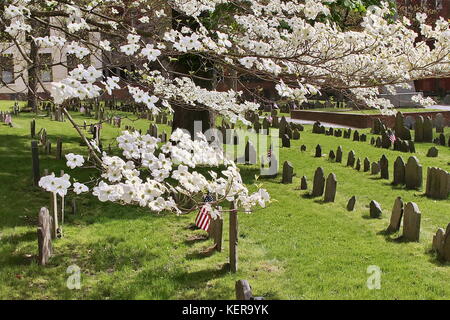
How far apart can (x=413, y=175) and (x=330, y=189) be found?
2867mm

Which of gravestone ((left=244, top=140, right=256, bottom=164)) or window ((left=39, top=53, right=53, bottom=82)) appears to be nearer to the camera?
window ((left=39, top=53, right=53, bottom=82))

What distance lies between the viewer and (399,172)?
13.2 m

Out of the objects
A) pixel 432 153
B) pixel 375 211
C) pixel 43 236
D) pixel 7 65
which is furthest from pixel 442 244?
pixel 432 153

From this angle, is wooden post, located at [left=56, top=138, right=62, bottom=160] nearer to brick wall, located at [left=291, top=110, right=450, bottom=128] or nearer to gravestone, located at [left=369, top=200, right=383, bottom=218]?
gravestone, located at [left=369, top=200, right=383, bottom=218]

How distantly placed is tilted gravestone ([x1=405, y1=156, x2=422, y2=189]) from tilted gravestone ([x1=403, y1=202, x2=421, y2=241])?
4.45 meters

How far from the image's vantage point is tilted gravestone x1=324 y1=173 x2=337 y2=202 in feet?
37.3

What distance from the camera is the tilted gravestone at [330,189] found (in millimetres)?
11359

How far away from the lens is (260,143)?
63.9 feet

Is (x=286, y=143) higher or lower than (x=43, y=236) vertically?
higher

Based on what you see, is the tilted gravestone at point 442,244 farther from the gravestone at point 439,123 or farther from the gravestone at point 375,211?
the gravestone at point 439,123

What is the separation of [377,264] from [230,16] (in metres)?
6.29

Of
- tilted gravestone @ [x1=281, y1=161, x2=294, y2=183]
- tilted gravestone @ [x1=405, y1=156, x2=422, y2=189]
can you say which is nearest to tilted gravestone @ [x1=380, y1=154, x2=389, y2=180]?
tilted gravestone @ [x1=405, y1=156, x2=422, y2=189]

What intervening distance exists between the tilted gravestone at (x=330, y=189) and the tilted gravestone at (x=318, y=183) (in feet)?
1.30

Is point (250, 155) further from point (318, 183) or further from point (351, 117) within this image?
point (351, 117)
